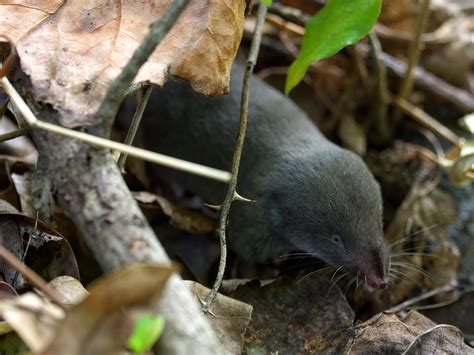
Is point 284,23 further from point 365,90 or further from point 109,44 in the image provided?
point 109,44

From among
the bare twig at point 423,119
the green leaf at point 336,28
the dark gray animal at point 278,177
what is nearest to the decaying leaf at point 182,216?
the dark gray animal at point 278,177

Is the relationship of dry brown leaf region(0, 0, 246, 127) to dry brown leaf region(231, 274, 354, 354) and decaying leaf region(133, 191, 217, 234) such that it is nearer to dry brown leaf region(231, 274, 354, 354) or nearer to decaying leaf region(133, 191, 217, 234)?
decaying leaf region(133, 191, 217, 234)

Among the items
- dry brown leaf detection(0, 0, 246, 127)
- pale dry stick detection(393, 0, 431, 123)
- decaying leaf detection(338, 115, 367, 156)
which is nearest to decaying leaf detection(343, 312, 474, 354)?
dry brown leaf detection(0, 0, 246, 127)

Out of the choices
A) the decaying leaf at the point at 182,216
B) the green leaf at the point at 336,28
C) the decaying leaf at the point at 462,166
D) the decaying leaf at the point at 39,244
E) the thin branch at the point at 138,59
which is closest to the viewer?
the thin branch at the point at 138,59

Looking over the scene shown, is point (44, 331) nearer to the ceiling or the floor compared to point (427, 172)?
nearer to the ceiling

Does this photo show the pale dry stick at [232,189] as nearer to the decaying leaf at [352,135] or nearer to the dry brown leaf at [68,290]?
the dry brown leaf at [68,290]

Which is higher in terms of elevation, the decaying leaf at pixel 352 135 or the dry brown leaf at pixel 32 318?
the dry brown leaf at pixel 32 318

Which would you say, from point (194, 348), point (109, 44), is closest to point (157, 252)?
point (194, 348)
